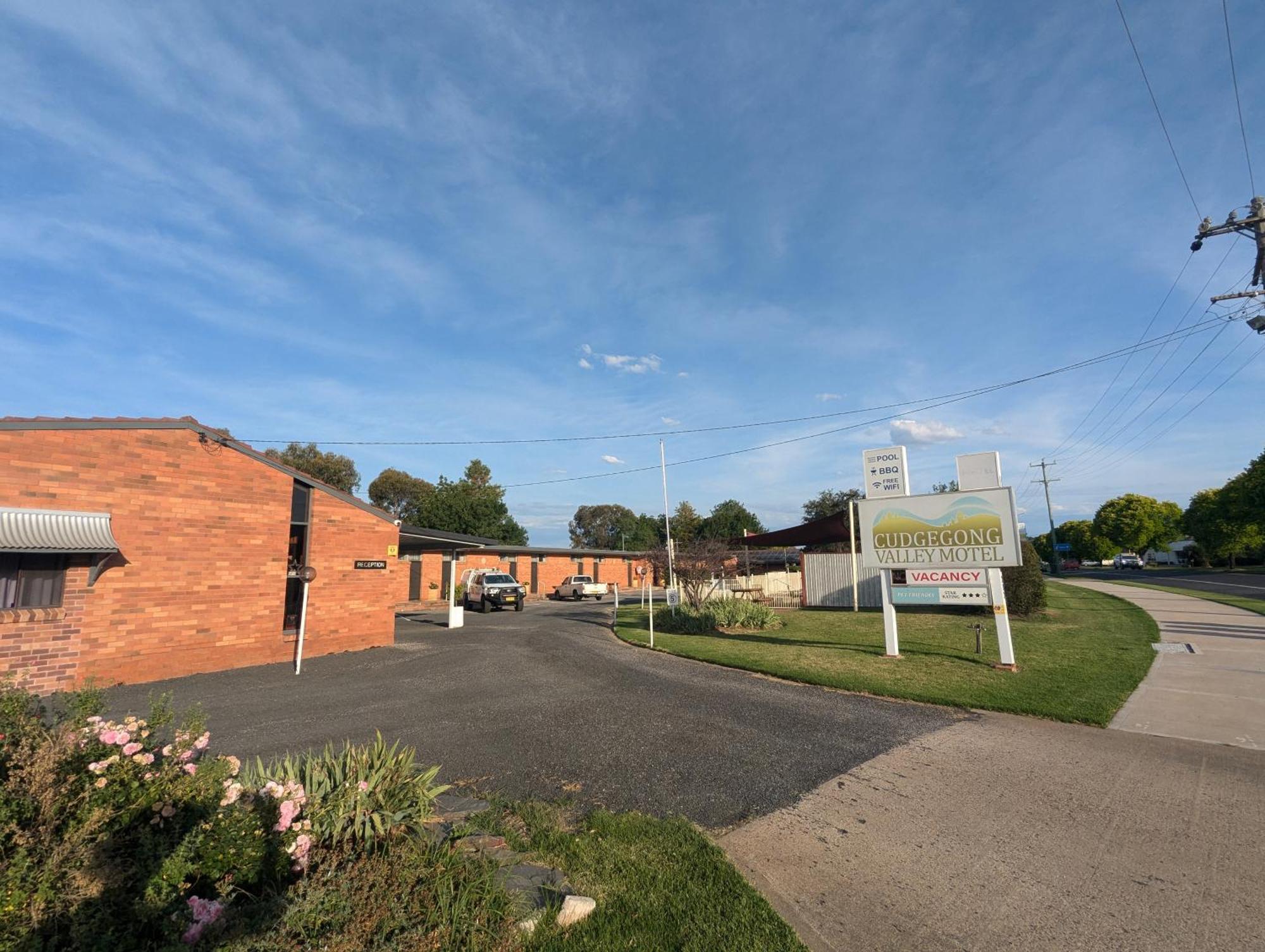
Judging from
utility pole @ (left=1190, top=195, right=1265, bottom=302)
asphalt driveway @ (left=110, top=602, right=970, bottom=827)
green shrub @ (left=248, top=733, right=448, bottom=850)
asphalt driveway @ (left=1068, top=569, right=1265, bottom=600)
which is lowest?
asphalt driveway @ (left=110, top=602, right=970, bottom=827)

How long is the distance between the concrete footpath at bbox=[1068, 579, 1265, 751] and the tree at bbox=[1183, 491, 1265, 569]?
1935 inches

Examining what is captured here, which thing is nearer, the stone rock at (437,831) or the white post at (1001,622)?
the stone rock at (437,831)

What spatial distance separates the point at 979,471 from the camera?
463 inches

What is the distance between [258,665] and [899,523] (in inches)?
569

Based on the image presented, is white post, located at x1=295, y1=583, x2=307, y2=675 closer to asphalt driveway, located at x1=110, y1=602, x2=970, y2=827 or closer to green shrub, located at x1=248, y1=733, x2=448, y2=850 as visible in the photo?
asphalt driveway, located at x1=110, y1=602, x2=970, y2=827

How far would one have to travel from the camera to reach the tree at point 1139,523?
77438mm

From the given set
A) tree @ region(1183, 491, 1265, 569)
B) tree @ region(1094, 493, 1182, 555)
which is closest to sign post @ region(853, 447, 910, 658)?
tree @ region(1183, 491, 1265, 569)

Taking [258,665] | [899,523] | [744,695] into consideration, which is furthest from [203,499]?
[899,523]

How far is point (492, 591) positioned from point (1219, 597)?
30.6 metres

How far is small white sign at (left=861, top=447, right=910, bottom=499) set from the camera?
14.9m

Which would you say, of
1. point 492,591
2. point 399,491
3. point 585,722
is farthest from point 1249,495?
Answer: point 399,491

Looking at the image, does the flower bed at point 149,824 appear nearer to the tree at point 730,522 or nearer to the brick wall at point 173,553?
the brick wall at point 173,553

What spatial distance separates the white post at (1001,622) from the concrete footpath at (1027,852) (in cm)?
430

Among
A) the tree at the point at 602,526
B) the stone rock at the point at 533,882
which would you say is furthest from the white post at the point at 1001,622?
the tree at the point at 602,526
